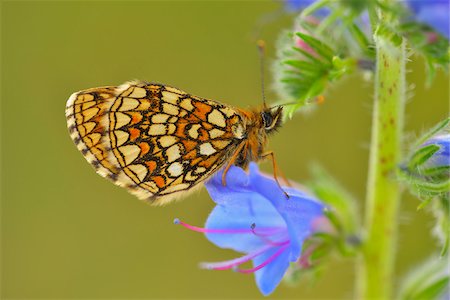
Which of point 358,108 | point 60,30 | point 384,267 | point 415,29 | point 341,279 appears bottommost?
point 384,267

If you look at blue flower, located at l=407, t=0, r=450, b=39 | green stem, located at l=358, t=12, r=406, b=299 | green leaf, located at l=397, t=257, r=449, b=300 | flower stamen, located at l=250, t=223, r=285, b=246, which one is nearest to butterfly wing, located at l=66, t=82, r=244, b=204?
flower stamen, located at l=250, t=223, r=285, b=246

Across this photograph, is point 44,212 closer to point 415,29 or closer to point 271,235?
point 271,235

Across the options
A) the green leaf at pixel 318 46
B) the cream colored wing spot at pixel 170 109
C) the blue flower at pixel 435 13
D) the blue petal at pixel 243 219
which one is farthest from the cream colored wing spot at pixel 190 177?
the blue flower at pixel 435 13

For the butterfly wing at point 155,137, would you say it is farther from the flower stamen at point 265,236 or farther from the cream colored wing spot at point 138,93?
the flower stamen at point 265,236

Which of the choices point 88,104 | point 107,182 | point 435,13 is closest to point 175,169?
point 88,104

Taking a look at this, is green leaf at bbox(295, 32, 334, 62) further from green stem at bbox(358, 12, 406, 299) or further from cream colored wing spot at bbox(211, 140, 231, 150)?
cream colored wing spot at bbox(211, 140, 231, 150)

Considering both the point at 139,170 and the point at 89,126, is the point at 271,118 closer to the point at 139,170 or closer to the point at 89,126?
the point at 139,170

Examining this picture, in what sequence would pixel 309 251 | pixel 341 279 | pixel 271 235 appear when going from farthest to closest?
pixel 341 279 → pixel 309 251 → pixel 271 235

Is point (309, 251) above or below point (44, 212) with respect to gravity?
below

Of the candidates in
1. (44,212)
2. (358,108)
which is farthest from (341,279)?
(44,212)
